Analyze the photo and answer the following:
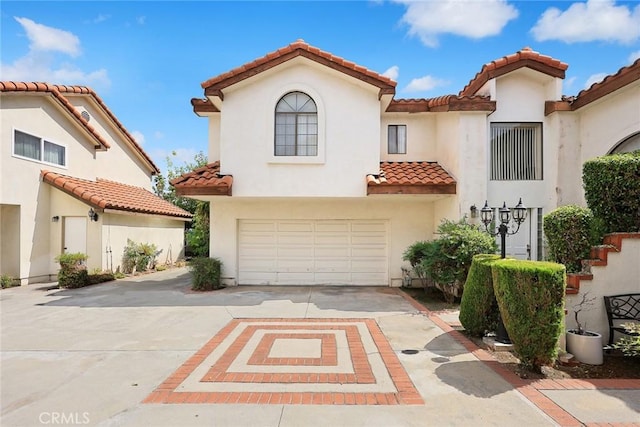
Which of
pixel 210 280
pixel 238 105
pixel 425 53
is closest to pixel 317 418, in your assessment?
pixel 210 280

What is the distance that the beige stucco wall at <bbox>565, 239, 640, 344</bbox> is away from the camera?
6457mm

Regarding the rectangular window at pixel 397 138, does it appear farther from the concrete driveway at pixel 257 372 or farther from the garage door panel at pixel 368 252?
the concrete driveway at pixel 257 372

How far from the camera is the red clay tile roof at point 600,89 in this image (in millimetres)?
8790

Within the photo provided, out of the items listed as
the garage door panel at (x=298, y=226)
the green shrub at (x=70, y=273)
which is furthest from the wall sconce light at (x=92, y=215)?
the garage door panel at (x=298, y=226)

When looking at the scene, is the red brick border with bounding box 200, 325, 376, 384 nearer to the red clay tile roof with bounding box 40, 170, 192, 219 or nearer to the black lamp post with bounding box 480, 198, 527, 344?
the black lamp post with bounding box 480, 198, 527, 344

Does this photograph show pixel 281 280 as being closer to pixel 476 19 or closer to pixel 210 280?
pixel 210 280

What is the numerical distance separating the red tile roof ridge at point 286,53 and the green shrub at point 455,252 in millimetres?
5059

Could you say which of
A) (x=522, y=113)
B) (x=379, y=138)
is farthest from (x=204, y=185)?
(x=522, y=113)

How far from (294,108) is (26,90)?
1032 cm

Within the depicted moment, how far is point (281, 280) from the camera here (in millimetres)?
13422

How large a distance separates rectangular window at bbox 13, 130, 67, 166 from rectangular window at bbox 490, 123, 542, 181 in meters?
17.1

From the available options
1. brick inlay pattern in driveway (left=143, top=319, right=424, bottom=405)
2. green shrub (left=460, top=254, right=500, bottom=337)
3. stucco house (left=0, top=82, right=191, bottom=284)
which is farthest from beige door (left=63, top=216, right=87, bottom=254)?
green shrub (left=460, top=254, right=500, bottom=337)

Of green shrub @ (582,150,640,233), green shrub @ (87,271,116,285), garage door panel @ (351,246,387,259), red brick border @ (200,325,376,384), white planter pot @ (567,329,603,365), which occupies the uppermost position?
green shrub @ (582,150,640,233)

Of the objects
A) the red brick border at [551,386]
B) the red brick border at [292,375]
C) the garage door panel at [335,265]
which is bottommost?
the red brick border at [292,375]
